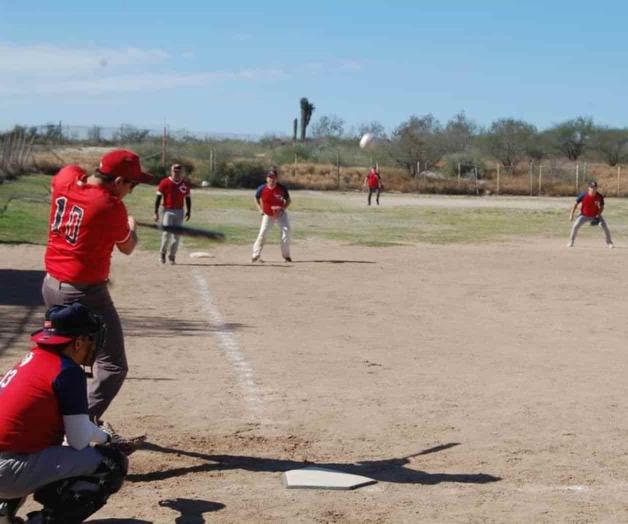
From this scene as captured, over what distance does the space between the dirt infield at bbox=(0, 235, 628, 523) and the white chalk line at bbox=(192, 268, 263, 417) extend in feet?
0.09

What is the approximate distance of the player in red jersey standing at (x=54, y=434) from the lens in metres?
5.56

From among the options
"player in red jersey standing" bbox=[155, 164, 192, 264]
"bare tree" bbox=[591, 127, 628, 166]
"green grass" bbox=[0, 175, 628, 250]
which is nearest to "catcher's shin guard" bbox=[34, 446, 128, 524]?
"player in red jersey standing" bbox=[155, 164, 192, 264]

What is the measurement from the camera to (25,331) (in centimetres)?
1311

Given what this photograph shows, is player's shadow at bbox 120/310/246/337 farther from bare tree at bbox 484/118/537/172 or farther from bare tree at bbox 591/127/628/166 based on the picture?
bare tree at bbox 591/127/628/166

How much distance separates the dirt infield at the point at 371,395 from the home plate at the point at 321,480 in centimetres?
9

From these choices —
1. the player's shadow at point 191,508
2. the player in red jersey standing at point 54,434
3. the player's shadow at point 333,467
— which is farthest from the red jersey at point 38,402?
the player's shadow at point 333,467

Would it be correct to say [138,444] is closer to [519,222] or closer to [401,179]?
[519,222]

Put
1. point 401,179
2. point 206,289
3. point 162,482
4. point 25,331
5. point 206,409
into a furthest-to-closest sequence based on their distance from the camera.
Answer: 1. point 401,179
2. point 206,289
3. point 25,331
4. point 206,409
5. point 162,482

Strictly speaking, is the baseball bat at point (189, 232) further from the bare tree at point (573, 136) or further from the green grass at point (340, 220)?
the bare tree at point (573, 136)

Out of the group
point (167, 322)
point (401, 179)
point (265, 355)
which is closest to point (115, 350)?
point (265, 355)

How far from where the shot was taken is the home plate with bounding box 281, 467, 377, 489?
279 inches

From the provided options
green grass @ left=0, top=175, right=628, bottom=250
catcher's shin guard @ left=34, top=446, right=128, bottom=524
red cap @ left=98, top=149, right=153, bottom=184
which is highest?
red cap @ left=98, top=149, right=153, bottom=184

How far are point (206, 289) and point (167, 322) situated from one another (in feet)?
12.8

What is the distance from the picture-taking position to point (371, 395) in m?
9.96
